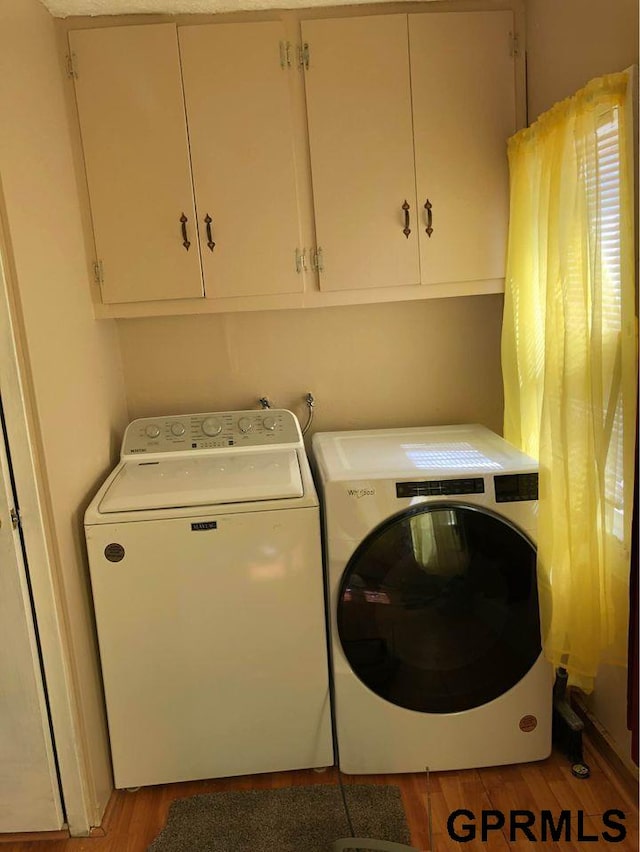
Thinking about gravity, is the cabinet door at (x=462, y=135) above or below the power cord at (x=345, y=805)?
above

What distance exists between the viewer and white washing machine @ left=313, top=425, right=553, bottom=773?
1923 mm

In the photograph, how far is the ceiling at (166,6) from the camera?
6.64 ft

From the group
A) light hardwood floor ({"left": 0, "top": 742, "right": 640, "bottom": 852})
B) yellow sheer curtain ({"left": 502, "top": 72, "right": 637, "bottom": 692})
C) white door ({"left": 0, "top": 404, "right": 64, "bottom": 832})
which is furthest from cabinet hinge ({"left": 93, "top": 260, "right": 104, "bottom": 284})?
light hardwood floor ({"left": 0, "top": 742, "right": 640, "bottom": 852})

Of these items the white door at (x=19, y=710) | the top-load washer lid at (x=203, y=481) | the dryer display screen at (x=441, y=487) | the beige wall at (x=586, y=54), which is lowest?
the white door at (x=19, y=710)

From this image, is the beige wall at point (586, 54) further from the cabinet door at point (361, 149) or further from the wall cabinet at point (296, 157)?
the cabinet door at point (361, 149)

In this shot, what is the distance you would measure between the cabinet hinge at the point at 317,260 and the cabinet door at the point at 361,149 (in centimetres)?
1

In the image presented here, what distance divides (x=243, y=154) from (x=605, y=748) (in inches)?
84.0

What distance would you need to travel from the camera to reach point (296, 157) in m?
2.19

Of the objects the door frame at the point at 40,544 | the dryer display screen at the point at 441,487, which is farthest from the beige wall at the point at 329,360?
the door frame at the point at 40,544

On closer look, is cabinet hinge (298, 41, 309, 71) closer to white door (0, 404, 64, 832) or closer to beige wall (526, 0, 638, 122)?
Answer: beige wall (526, 0, 638, 122)

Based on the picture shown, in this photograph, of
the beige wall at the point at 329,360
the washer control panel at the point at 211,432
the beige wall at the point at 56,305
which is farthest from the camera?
the beige wall at the point at 329,360

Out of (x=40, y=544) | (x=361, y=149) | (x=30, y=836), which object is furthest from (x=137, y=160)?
(x=30, y=836)

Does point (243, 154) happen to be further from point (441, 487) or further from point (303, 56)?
point (441, 487)

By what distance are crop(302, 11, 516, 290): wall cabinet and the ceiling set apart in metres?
0.07
